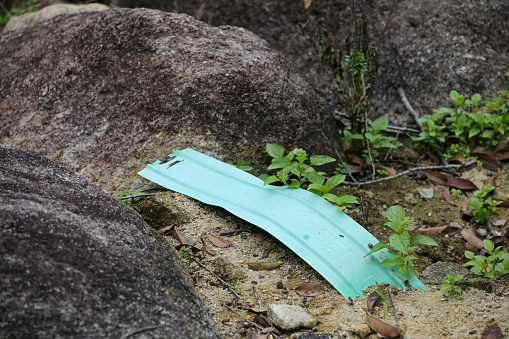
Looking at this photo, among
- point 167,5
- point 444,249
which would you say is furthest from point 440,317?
point 167,5

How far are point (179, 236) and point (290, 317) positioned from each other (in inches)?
27.5

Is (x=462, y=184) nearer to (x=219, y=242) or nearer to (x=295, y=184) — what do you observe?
(x=295, y=184)

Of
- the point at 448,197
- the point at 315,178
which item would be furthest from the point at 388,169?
the point at 315,178

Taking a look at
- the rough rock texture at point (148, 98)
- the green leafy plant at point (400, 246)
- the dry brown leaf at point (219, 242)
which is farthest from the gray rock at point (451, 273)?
the rough rock texture at point (148, 98)

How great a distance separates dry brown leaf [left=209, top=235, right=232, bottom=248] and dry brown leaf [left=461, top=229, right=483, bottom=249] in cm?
123

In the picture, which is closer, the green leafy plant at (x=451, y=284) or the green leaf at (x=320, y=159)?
the green leafy plant at (x=451, y=284)

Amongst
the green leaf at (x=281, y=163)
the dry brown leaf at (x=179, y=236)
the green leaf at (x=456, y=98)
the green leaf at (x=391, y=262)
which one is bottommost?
the dry brown leaf at (x=179, y=236)

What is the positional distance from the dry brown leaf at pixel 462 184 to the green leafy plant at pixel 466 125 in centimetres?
28

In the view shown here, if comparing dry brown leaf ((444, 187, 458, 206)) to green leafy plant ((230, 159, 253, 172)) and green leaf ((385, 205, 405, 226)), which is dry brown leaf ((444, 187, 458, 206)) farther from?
green leafy plant ((230, 159, 253, 172))

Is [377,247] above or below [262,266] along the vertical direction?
above

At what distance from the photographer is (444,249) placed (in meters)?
2.25

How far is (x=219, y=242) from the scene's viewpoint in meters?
2.13

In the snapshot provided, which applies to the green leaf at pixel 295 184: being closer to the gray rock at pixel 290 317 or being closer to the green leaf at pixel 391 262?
the green leaf at pixel 391 262

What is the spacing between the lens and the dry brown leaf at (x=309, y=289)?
6.11 feet
